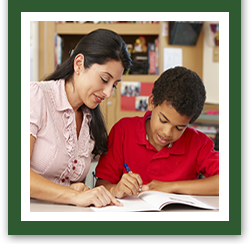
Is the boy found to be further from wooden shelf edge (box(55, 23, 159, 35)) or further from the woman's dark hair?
wooden shelf edge (box(55, 23, 159, 35))

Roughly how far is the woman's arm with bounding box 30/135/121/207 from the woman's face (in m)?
0.35

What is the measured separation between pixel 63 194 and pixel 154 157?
463mm

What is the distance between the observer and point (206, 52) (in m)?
3.46

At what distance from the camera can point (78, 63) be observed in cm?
112

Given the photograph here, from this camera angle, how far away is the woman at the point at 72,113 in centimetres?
98

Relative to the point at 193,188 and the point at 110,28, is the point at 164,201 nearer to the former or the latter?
the point at 193,188

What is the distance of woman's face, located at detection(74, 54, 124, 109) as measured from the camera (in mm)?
1073

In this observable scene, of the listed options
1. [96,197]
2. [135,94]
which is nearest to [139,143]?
[96,197]

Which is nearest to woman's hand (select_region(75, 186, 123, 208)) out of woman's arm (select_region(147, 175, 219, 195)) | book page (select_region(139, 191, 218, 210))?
book page (select_region(139, 191, 218, 210))

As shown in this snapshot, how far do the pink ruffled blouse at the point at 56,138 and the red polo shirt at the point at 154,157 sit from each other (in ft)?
0.39

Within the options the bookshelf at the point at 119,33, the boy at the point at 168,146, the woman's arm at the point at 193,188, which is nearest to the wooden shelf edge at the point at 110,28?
the bookshelf at the point at 119,33

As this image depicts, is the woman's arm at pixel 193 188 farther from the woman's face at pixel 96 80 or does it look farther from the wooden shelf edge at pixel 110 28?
the wooden shelf edge at pixel 110 28

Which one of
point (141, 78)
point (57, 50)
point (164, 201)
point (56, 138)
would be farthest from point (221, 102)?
point (57, 50)

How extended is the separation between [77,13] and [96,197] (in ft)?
1.76
